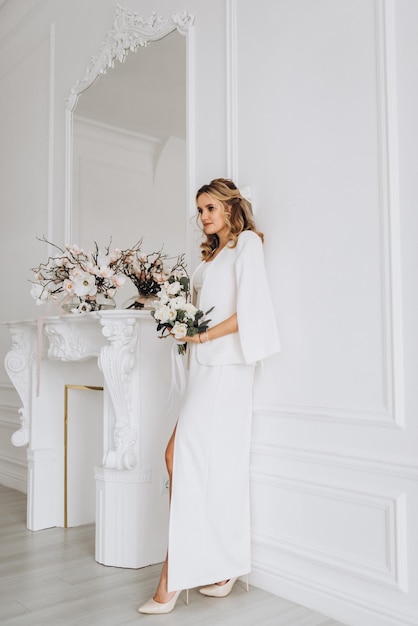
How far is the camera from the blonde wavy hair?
2760 mm

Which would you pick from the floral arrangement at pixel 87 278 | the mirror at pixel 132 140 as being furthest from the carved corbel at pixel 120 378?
the mirror at pixel 132 140

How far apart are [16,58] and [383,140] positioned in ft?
13.5

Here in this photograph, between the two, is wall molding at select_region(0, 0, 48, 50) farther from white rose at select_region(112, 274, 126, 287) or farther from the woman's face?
the woman's face

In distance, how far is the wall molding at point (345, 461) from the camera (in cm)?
219

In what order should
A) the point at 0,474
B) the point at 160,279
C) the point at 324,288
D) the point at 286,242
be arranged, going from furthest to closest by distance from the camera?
the point at 0,474, the point at 160,279, the point at 286,242, the point at 324,288

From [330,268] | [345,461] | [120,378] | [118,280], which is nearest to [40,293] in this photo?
[118,280]

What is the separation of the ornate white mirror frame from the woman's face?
0.46m

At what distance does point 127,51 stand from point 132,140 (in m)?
0.59

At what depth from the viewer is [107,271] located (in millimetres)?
3318

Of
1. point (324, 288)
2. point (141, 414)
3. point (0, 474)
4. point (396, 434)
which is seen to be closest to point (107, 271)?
point (141, 414)

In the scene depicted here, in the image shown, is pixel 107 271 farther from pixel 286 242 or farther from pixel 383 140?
pixel 383 140

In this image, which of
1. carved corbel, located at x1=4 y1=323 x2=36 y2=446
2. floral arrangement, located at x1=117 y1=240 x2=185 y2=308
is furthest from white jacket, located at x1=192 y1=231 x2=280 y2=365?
carved corbel, located at x1=4 y1=323 x2=36 y2=446

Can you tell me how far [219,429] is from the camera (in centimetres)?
262

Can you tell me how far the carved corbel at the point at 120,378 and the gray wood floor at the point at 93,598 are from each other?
1.79ft
